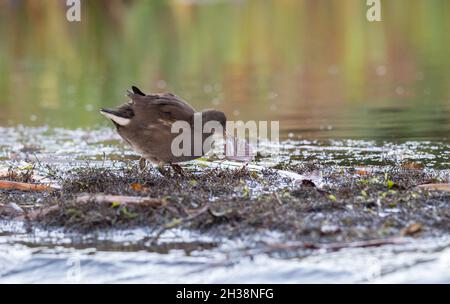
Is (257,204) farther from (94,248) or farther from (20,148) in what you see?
(20,148)

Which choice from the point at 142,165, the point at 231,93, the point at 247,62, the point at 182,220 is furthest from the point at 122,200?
the point at 247,62

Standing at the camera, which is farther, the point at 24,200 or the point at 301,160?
the point at 301,160

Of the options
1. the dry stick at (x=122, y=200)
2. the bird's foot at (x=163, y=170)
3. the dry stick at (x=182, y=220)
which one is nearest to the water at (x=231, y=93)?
the dry stick at (x=182, y=220)

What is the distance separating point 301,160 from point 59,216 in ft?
15.0

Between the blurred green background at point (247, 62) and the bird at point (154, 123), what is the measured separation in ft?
14.9

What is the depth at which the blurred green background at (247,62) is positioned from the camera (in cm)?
1656

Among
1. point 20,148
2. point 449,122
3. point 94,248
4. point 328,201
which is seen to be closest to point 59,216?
point 94,248

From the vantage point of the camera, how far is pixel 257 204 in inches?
294

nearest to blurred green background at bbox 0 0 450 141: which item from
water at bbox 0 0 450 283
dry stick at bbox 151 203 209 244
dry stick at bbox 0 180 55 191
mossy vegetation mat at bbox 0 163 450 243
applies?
water at bbox 0 0 450 283

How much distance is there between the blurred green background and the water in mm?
93

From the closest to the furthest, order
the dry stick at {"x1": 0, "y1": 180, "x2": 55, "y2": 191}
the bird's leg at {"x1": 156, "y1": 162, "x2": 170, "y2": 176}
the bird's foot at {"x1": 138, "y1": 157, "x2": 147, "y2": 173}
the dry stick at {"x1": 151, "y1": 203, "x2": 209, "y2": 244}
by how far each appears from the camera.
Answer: the dry stick at {"x1": 151, "y1": 203, "x2": 209, "y2": 244} → the dry stick at {"x1": 0, "y1": 180, "x2": 55, "y2": 191} → the bird's leg at {"x1": 156, "y1": 162, "x2": 170, "y2": 176} → the bird's foot at {"x1": 138, "y1": 157, "x2": 147, "y2": 173}

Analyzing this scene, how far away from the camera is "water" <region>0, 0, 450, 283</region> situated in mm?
6320

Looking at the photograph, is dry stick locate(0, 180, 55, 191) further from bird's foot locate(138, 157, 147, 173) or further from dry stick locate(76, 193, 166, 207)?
dry stick locate(76, 193, 166, 207)

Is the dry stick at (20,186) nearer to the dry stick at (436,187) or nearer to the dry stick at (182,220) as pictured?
the dry stick at (182,220)
